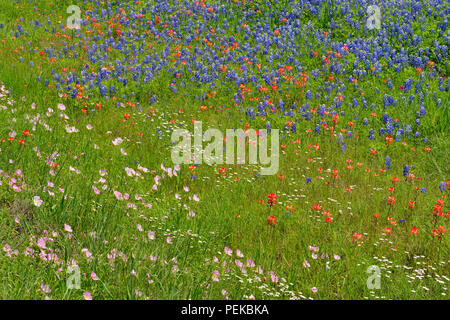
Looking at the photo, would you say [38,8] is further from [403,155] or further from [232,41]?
[403,155]

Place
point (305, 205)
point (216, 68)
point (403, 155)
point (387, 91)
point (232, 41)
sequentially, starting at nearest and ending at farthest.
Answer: point (305, 205) → point (403, 155) → point (387, 91) → point (216, 68) → point (232, 41)

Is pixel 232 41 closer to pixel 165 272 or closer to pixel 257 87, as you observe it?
pixel 257 87

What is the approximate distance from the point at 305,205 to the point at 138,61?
617cm

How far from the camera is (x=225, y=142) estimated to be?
8281mm

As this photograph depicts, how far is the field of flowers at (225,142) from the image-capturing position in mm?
4551

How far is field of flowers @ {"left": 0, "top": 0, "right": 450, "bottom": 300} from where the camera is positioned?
4551mm

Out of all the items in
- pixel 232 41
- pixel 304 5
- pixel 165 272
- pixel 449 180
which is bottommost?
pixel 165 272

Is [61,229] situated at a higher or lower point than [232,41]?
lower

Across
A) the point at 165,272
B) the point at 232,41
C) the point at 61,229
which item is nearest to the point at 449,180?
the point at 165,272

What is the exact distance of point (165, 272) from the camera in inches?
163

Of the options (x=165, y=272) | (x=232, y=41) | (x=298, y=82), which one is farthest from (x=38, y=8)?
(x=165, y=272)
